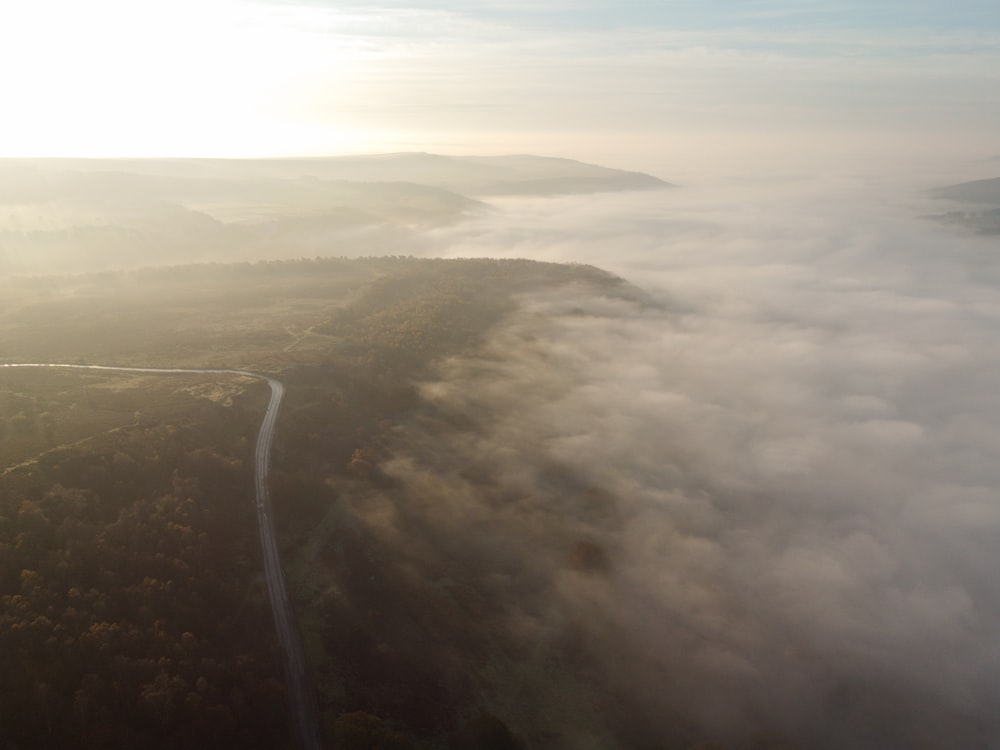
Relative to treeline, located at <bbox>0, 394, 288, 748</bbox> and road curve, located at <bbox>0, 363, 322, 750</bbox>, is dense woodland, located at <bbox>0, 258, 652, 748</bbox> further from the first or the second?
road curve, located at <bbox>0, 363, 322, 750</bbox>

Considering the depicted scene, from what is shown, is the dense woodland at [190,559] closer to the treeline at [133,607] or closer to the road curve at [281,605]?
the treeline at [133,607]

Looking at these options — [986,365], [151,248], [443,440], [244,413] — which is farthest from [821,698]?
[151,248]

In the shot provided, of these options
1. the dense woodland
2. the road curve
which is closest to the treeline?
the dense woodland

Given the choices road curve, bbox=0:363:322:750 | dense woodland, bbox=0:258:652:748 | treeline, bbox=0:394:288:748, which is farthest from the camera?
road curve, bbox=0:363:322:750

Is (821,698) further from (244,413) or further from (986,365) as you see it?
(986,365)

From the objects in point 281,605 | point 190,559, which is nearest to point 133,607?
point 190,559

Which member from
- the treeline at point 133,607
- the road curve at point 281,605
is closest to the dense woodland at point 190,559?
the treeline at point 133,607

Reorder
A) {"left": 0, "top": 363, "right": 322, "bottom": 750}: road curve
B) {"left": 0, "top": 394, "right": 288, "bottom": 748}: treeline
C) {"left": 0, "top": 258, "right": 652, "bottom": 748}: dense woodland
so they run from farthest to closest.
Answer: {"left": 0, "top": 363, "right": 322, "bottom": 750}: road curve
{"left": 0, "top": 258, "right": 652, "bottom": 748}: dense woodland
{"left": 0, "top": 394, "right": 288, "bottom": 748}: treeline
